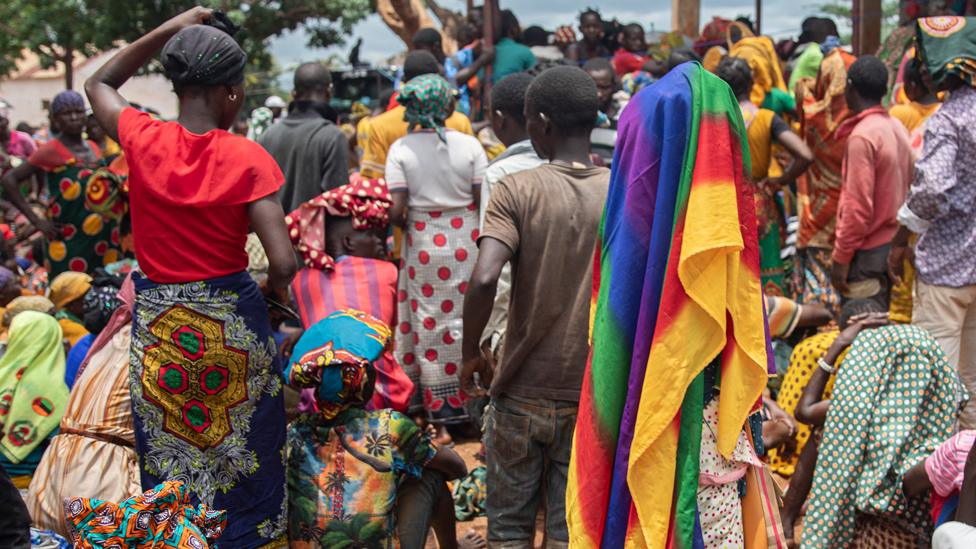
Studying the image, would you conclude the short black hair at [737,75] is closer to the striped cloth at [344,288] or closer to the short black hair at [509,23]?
the striped cloth at [344,288]

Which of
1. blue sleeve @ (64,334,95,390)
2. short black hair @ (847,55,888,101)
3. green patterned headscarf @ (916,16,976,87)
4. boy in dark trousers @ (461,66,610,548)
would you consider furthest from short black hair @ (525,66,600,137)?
short black hair @ (847,55,888,101)

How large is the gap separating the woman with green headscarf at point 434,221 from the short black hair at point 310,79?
1.13 m

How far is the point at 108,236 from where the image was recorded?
23.7 feet

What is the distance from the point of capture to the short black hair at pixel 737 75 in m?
6.29

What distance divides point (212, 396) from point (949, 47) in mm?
3480

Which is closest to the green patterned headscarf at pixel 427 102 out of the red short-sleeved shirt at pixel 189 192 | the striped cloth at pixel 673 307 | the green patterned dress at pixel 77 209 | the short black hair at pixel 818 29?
the red short-sleeved shirt at pixel 189 192

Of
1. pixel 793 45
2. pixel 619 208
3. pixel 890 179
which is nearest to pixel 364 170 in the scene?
pixel 890 179

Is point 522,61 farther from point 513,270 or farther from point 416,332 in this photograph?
point 513,270

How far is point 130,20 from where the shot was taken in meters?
20.4

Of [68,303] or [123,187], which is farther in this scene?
[123,187]

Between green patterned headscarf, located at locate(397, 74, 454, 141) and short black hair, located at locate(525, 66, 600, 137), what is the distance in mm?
2138

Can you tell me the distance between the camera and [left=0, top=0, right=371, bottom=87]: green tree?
67.1ft

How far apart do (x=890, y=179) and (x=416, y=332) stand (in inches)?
106

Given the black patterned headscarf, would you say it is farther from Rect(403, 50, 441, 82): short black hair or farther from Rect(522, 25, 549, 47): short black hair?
Rect(522, 25, 549, 47): short black hair
